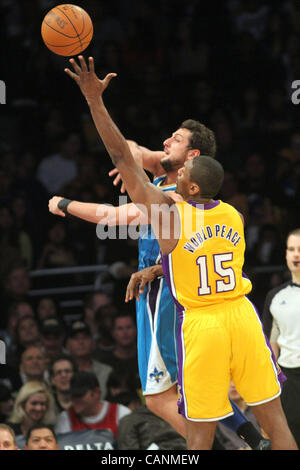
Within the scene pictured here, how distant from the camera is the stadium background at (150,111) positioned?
30.2ft

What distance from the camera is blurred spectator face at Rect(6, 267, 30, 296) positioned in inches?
337

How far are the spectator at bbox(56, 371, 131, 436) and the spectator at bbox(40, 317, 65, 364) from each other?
987 mm

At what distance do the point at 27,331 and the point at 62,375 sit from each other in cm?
76

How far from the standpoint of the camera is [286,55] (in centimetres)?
1173

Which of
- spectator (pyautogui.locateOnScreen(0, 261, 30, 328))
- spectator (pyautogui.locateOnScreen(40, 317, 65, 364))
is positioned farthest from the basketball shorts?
spectator (pyautogui.locateOnScreen(0, 261, 30, 328))

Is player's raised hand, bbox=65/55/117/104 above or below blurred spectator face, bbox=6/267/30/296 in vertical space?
above

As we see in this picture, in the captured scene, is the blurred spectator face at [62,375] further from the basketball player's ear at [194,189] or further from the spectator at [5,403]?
the basketball player's ear at [194,189]

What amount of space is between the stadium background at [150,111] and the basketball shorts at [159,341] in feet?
12.0

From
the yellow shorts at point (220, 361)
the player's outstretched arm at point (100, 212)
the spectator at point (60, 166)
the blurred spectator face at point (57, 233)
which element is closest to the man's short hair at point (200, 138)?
the player's outstretched arm at point (100, 212)

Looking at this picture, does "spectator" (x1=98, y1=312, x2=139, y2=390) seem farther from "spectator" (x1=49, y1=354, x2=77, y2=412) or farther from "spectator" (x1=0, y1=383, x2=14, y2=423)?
"spectator" (x1=0, y1=383, x2=14, y2=423)

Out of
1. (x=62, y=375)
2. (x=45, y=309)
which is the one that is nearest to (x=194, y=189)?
(x=62, y=375)
